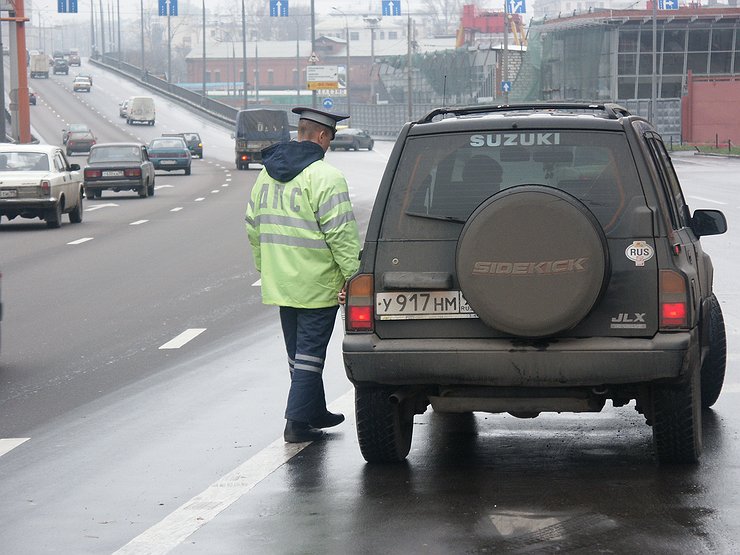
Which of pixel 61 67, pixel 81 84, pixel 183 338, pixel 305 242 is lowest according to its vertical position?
pixel 81 84

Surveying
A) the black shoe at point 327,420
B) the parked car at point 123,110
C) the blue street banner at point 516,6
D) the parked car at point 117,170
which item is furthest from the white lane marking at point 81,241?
the parked car at point 123,110

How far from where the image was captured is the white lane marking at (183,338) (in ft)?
38.3

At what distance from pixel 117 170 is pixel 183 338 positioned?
27.3 meters

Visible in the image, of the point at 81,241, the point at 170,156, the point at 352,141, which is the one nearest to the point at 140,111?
the point at 352,141

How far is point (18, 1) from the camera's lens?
163 ft

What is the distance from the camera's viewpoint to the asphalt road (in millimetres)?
5559

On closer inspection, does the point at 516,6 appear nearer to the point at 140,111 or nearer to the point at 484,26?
the point at 140,111

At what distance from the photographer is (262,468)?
6914 mm

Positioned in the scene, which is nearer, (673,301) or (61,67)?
(673,301)

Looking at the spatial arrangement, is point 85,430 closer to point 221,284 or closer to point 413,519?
point 413,519

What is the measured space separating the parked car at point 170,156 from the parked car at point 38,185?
27354 mm

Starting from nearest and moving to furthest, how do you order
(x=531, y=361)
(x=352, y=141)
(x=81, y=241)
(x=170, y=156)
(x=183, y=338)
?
1. (x=531, y=361)
2. (x=183, y=338)
3. (x=81, y=241)
4. (x=170, y=156)
5. (x=352, y=141)

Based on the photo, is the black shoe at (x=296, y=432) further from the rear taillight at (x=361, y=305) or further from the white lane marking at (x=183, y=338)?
the white lane marking at (x=183, y=338)

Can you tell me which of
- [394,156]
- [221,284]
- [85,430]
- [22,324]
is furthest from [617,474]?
[221,284]
